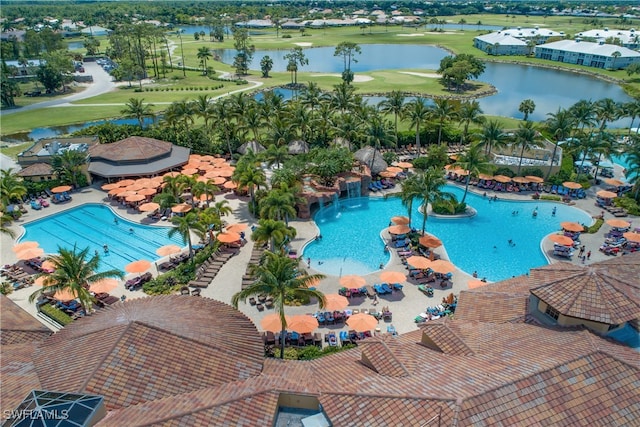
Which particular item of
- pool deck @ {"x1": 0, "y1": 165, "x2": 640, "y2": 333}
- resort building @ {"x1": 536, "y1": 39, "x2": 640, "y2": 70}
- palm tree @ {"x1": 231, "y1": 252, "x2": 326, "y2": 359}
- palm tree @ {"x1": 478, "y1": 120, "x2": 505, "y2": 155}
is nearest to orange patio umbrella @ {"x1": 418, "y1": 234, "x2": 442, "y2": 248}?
pool deck @ {"x1": 0, "y1": 165, "x2": 640, "y2": 333}

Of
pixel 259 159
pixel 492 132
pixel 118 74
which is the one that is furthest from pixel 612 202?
pixel 118 74

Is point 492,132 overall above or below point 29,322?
above

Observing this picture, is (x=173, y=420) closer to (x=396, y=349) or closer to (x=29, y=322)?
(x=396, y=349)

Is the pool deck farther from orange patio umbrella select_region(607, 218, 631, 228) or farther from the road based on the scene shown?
the road

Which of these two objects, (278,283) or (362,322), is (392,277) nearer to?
(362,322)

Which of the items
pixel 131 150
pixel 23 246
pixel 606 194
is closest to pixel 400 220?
pixel 606 194

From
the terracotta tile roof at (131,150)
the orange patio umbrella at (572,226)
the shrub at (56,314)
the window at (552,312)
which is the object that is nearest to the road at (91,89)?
the terracotta tile roof at (131,150)
